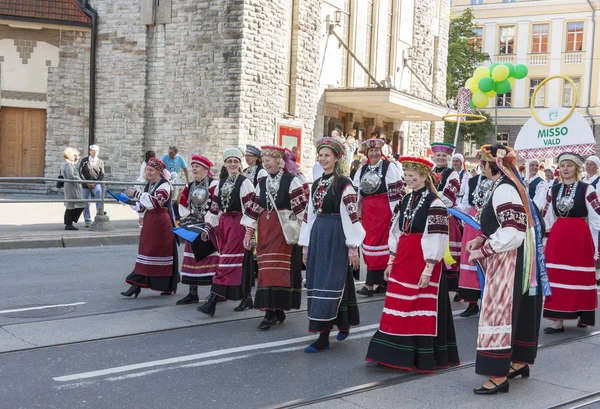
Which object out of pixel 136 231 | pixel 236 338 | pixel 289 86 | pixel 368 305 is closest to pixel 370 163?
pixel 368 305

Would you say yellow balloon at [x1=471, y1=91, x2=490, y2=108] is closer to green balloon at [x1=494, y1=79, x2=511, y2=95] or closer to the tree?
green balloon at [x1=494, y1=79, x2=511, y2=95]

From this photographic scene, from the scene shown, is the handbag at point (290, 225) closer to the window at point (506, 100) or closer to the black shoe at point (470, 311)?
the black shoe at point (470, 311)

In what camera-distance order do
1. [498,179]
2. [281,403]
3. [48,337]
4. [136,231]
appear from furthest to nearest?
[136,231] → [48,337] → [498,179] → [281,403]

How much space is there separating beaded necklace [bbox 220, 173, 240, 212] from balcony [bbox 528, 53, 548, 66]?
45528mm

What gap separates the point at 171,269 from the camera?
9.32 meters

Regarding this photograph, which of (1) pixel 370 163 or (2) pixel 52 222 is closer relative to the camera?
(1) pixel 370 163

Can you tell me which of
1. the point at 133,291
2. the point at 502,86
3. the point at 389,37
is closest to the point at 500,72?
the point at 502,86

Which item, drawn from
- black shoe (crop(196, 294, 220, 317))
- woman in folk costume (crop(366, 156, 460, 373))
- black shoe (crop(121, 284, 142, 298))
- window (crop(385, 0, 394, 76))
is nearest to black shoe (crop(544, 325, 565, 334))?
woman in folk costume (crop(366, 156, 460, 373))

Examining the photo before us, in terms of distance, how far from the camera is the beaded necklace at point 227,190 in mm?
8352

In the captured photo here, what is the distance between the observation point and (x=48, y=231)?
14648 mm

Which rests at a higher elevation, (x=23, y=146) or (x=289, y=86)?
(x=289, y=86)

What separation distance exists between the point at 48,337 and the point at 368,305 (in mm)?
3952

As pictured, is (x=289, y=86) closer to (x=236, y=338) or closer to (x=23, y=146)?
(x=23, y=146)

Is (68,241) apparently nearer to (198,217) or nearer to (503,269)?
(198,217)
